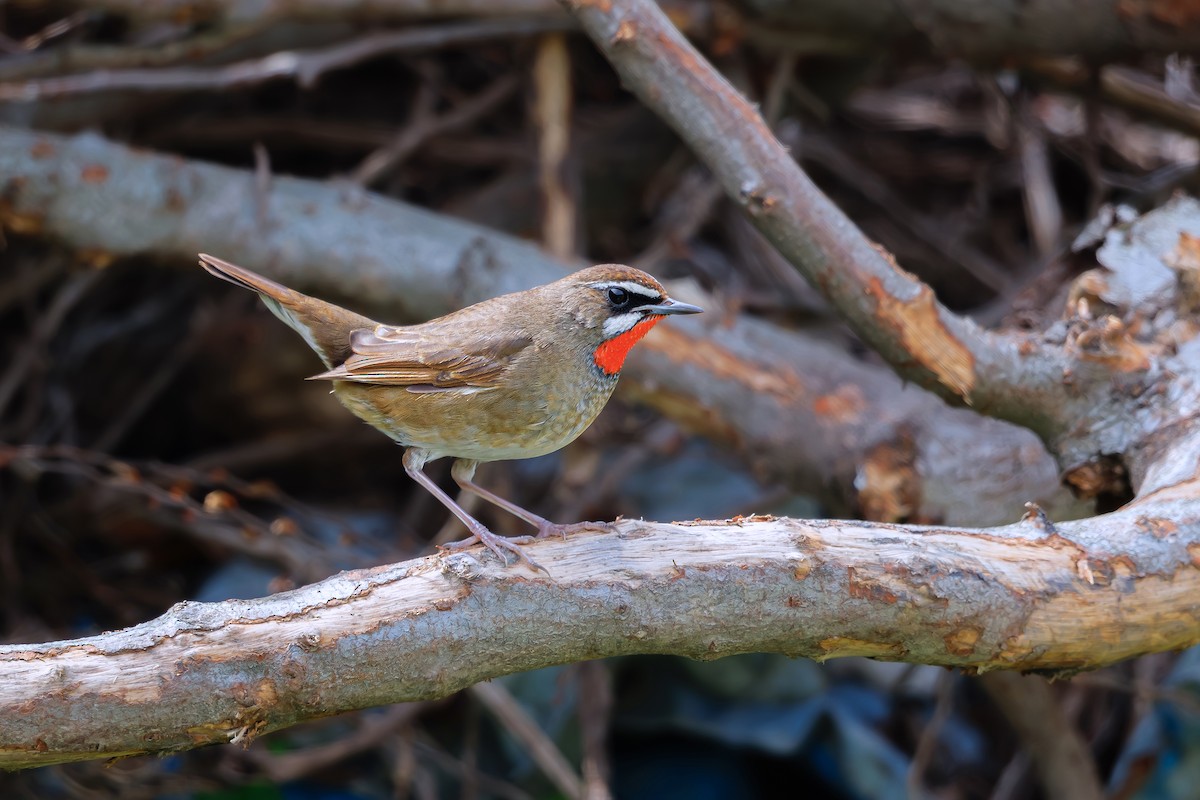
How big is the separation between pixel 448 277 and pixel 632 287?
148 cm

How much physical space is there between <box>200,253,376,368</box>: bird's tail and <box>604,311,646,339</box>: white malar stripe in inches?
29.2

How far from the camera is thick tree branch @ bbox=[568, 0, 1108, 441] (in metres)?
3.51

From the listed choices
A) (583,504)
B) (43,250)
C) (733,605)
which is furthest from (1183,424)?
(43,250)

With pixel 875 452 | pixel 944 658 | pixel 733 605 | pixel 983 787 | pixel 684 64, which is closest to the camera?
pixel 733 605

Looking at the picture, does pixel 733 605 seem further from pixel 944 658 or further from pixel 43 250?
pixel 43 250

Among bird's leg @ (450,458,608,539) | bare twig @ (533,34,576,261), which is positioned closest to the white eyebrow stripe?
bird's leg @ (450,458,608,539)

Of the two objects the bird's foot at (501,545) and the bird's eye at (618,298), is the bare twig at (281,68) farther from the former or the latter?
the bird's foot at (501,545)

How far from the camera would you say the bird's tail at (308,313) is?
11.1 feet

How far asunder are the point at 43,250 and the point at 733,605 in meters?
4.37

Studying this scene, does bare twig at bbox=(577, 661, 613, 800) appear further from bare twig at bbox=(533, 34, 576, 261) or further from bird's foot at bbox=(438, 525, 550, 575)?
bare twig at bbox=(533, 34, 576, 261)

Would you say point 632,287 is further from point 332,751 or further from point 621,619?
point 332,751

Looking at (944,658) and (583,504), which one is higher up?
(583,504)

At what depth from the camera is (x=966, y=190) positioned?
6.86 metres

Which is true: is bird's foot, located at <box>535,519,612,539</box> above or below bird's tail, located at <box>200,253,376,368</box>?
below
